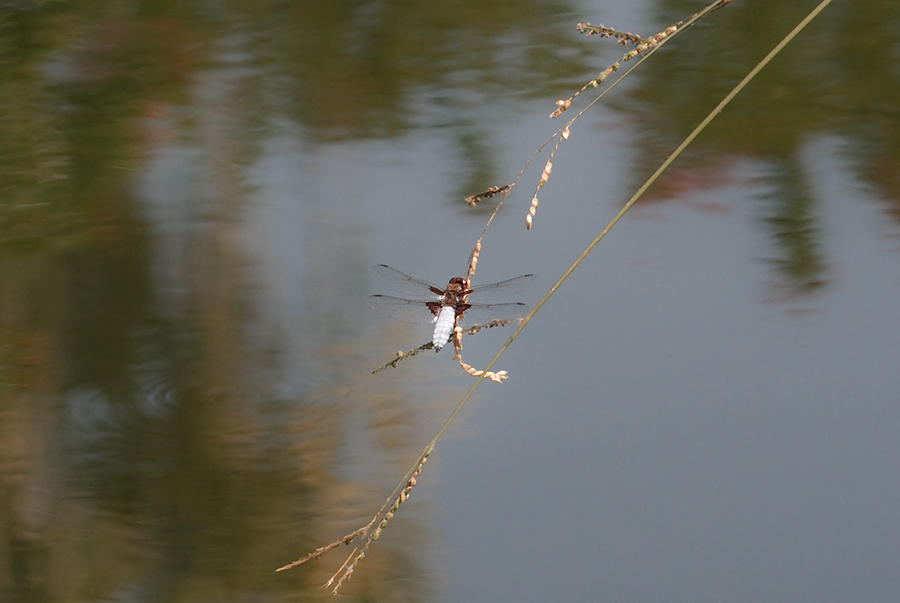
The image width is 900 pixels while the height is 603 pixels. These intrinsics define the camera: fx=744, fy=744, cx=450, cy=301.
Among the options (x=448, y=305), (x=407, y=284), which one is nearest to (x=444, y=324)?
(x=448, y=305)

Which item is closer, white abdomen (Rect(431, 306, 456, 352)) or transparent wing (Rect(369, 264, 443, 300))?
white abdomen (Rect(431, 306, 456, 352))

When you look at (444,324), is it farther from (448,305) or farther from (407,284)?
(407,284)

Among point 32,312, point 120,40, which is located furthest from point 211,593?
point 120,40

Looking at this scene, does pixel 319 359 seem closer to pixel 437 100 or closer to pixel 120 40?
pixel 437 100

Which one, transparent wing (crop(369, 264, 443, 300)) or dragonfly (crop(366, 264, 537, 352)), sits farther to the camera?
transparent wing (crop(369, 264, 443, 300))

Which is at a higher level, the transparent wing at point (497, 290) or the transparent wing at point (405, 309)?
the transparent wing at point (497, 290)

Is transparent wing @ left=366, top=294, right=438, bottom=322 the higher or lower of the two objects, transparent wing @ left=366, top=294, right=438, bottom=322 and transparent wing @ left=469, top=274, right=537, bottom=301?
the lower
